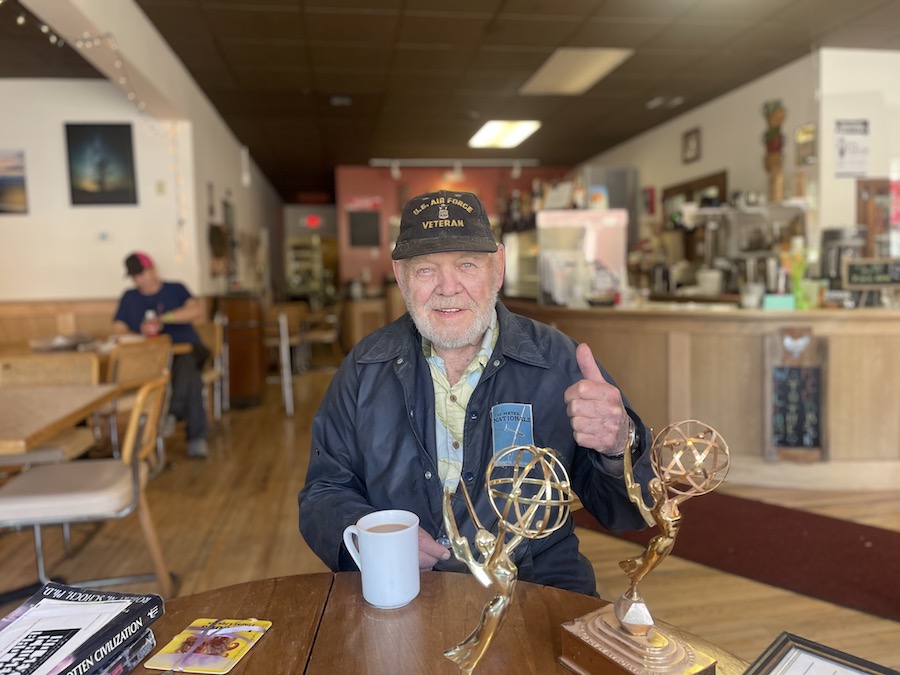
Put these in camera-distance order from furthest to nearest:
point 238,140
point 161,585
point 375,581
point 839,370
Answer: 1. point 238,140
2. point 839,370
3. point 161,585
4. point 375,581

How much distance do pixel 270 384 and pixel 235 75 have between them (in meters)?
3.62

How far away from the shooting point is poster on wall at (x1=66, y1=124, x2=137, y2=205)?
18.2 feet

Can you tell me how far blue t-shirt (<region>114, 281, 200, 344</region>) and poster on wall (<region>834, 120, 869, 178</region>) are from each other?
5.48 m

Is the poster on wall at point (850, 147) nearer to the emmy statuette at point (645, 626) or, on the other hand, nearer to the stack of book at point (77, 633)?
the emmy statuette at point (645, 626)

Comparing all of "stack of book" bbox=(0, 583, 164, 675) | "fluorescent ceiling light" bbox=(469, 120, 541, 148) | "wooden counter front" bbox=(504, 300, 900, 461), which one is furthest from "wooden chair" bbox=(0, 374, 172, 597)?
"fluorescent ceiling light" bbox=(469, 120, 541, 148)

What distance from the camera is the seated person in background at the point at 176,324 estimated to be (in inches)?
183

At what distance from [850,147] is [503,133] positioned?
419 cm

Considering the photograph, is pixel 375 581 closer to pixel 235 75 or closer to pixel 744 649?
pixel 744 649

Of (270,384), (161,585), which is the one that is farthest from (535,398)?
(270,384)

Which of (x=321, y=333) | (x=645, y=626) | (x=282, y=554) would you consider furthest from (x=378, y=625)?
(x=321, y=333)

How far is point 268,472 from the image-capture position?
4.22m

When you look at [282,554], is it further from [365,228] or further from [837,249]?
[365,228]

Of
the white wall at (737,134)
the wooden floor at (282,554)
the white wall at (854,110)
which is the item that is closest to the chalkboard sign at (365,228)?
Result: the white wall at (737,134)

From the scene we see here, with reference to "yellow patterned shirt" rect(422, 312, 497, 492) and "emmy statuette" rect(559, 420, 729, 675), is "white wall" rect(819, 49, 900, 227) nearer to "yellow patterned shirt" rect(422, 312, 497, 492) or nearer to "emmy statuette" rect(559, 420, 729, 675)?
"yellow patterned shirt" rect(422, 312, 497, 492)
